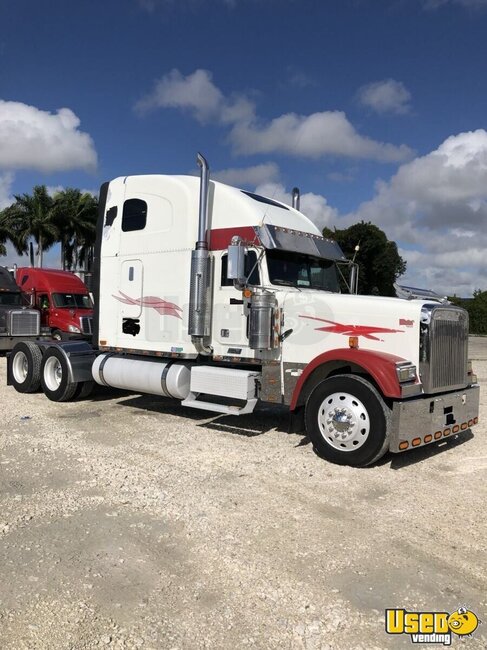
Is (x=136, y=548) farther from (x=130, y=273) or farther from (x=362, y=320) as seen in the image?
(x=130, y=273)

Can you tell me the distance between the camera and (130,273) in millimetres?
8766

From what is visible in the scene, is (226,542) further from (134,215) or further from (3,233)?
(3,233)

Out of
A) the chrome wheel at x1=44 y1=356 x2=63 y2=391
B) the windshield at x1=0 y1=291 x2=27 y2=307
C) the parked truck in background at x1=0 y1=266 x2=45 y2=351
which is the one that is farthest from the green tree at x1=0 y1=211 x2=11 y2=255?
the chrome wheel at x1=44 y1=356 x2=63 y2=391

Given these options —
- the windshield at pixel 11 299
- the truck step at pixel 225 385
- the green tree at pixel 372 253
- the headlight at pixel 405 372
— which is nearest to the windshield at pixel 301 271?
the truck step at pixel 225 385

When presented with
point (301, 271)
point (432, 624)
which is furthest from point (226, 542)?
point (301, 271)

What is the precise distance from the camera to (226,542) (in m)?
4.14

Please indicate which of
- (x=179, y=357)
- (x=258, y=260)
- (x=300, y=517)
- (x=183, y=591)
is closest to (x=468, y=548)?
(x=300, y=517)

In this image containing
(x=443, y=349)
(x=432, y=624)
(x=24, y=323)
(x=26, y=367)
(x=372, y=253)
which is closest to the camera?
(x=432, y=624)

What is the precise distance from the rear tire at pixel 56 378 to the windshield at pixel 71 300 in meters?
9.89

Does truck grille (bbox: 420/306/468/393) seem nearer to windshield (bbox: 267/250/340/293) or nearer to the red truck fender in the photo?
the red truck fender

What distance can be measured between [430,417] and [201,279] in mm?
3482

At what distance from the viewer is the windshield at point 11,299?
18359 mm

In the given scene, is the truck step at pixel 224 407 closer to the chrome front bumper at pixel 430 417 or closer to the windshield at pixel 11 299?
the chrome front bumper at pixel 430 417

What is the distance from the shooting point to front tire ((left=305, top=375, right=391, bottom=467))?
19.1ft
